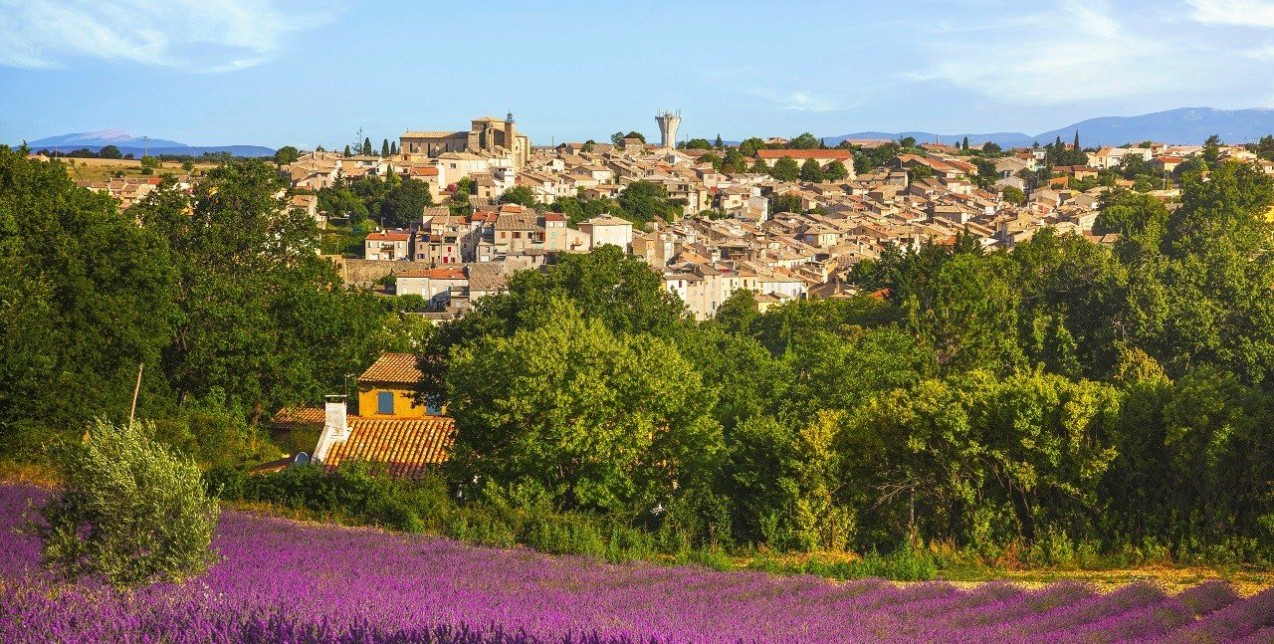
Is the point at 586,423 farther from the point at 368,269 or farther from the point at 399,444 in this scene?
the point at 368,269

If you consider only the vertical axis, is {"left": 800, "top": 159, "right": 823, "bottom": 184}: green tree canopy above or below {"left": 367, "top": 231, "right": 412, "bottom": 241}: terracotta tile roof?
above

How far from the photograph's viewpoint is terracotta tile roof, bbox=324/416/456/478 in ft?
63.6

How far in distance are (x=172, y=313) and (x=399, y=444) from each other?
26.7 feet

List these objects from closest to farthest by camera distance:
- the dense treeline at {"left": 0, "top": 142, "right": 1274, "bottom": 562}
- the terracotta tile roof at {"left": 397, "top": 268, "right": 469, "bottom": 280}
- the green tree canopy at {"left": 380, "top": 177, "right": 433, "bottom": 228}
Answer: the dense treeline at {"left": 0, "top": 142, "right": 1274, "bottom": 562}, the terracotta tile roof at {"left": 397, "top": 268, "right": 469, "bottom": 280}, the green tree canopy at {"left": 380, "top": 177, "right": 433, "bottom": 228}

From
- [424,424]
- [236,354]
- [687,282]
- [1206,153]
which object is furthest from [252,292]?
[1206,153]

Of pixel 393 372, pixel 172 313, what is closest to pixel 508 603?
pixel 172 313

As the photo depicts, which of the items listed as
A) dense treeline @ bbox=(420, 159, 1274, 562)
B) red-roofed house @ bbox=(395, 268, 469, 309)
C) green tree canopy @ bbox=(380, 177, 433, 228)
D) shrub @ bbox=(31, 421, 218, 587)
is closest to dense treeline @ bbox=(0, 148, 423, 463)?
dense treeline @ bbox=(420, 159, 1274, 562)

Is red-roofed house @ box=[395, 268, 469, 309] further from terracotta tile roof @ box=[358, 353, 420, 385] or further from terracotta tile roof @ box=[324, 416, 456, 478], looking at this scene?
terracotta tile roof @ box=[324, 416, 456, 478]

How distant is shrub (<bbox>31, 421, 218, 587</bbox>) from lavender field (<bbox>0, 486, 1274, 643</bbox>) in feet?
0.56

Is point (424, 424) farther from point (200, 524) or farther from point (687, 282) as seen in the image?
point (687, 282)

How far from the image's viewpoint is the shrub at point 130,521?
7727 mm

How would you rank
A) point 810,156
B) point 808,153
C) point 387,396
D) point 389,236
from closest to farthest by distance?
point 387,396, point 389,236, point 810,156, point 808,153

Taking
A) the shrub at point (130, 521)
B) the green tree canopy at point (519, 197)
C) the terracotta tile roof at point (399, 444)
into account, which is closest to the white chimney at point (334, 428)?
the terracotta tile roof at point (399, 444)

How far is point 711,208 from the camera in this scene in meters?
126
